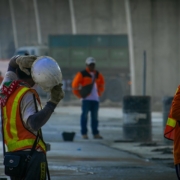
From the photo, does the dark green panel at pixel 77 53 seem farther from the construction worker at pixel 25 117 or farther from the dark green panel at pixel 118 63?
the construction worker at pixel 25 117

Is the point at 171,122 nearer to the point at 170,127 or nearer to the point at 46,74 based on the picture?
the point at 170,127

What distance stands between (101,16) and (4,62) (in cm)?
1002

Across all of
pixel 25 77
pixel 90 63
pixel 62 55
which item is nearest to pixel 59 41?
pixel 62 55

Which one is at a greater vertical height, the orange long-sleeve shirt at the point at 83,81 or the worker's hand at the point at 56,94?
the worker's hand at the point at 56,94

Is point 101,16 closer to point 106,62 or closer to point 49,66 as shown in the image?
point 106,62

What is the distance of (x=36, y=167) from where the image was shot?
602 cm

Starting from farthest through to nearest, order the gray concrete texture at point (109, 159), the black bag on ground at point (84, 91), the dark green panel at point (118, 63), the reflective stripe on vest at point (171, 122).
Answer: the dark green panel at point (118, 63) → the black bag on ground at point (84, 91) → the gray concrete texture at point (109, 159) → the reflective stripe on vest at point (171, 122)

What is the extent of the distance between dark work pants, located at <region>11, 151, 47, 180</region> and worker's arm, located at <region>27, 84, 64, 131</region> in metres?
0.23

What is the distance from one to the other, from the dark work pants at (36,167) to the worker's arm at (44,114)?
0.74 feet

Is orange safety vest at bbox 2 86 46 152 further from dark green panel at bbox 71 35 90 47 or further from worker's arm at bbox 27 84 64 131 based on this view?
dark green panel at bbox 71 35 90 47

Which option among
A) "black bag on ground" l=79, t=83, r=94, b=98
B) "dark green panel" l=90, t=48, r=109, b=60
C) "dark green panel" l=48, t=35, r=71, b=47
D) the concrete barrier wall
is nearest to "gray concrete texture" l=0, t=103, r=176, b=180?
"black bag on ground" l=79, t=83, r=94, b=98

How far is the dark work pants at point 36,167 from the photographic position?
6.01 metres

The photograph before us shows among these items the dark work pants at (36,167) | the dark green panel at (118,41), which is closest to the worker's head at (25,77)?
the dark work pants at (36,167)

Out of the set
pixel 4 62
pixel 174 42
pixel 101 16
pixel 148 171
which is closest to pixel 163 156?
pixel 148 171
